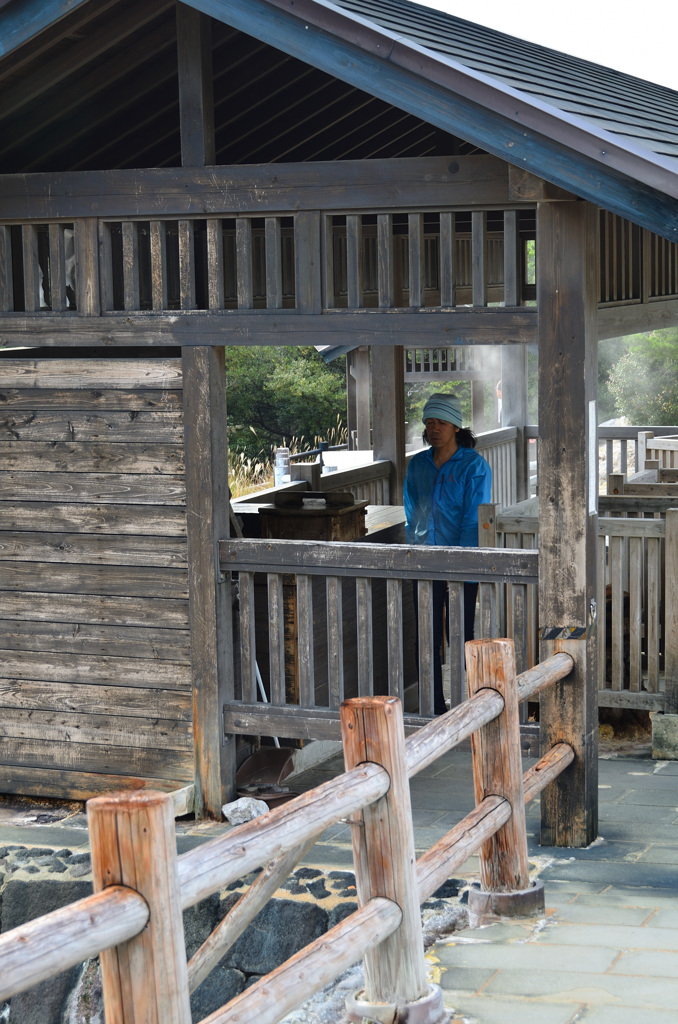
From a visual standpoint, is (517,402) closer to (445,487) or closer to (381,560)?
(445,487)

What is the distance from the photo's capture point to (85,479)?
648 cm

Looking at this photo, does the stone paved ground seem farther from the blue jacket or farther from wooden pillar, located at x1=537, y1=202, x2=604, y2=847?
the blue jacket

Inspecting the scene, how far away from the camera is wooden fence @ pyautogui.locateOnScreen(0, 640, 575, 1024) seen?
266 centimetres

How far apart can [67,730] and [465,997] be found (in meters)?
3.35

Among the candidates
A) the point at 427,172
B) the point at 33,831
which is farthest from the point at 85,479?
the point at 427,172

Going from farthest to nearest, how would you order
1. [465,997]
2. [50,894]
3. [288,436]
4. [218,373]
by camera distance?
[288,436]
[218,373]
[50,894]
[465,997]

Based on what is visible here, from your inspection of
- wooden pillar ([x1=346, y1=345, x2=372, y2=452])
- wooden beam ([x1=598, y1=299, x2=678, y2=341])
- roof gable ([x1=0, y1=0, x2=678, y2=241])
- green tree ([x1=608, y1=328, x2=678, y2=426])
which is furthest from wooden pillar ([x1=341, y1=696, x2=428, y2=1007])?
green tree ([x1=608, y1=328, x2=678, y2=426])

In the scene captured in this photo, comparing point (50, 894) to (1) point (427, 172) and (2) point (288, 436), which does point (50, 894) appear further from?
(2) point (288, 436)

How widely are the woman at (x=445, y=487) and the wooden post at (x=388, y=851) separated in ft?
11.8

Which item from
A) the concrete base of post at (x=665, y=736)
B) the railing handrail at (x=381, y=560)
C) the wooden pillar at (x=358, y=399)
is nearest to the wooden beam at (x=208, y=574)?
the railing handrail at (x=381, y=560)

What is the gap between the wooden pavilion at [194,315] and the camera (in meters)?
5.51

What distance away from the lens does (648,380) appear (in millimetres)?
36312

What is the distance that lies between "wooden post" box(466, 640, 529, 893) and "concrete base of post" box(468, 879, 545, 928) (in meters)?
0.03

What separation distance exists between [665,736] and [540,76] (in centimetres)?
368
